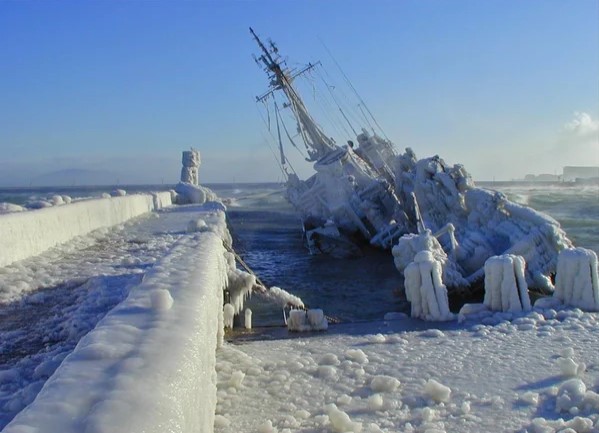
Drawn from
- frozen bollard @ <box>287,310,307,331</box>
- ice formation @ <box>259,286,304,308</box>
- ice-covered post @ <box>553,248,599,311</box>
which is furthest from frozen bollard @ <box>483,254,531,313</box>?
ice formation @ <box>259,286,304,308</box>

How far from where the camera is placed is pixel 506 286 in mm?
8992

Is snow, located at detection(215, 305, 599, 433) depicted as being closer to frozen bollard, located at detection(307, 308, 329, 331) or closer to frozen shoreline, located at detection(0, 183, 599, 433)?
frozen shoreline, located at detection(0, 183, 599, 433)

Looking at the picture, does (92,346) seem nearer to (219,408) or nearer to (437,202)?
(219,408)

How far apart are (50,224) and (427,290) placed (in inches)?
220

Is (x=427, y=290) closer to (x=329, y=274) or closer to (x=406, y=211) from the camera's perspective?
(x=329, y=274)

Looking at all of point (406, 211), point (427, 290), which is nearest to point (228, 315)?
point (427, 290)

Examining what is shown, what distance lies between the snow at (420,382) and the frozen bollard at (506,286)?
1136mm

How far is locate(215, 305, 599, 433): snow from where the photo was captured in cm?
433

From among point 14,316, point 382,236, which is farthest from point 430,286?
point 382,236

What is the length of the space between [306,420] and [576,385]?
2377 millimetres

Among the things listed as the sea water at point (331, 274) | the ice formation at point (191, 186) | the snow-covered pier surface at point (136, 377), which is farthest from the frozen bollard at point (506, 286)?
the ice formation at point (191, 186)

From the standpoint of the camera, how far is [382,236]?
23781 millimetres

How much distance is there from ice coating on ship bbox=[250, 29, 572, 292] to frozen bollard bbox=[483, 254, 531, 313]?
3.01 m

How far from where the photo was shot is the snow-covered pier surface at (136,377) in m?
1.86
